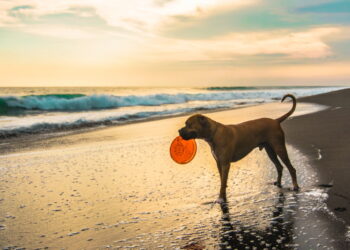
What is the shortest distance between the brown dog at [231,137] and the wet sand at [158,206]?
0.39m

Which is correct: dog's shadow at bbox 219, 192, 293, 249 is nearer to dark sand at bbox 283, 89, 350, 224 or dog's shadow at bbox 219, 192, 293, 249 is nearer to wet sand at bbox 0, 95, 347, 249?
wet sand at bbox 0, 95, 347, 249

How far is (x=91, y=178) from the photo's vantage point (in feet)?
21.2

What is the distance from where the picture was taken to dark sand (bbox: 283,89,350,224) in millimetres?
4695

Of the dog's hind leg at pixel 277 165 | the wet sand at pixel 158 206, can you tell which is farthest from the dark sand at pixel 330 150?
the dog's hind leg at pixel 277 165

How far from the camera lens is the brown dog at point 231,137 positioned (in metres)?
5.14

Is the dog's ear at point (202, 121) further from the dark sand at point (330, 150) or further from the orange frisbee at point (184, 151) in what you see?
the dark sand at point (330, 150)

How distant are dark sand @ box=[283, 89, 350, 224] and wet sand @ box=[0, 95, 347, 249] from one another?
0.16m

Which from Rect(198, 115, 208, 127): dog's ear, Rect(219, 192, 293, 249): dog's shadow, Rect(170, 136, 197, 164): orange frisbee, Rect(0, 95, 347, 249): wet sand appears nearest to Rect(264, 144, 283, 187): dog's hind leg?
Rect(0, 95, 347, 249): wet sand

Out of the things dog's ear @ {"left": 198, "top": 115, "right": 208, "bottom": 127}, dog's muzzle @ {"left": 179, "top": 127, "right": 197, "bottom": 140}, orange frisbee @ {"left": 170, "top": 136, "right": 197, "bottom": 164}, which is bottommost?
orange frisbee @ {"left": 170, "top": 136, "right": 197, "bottom": 164}

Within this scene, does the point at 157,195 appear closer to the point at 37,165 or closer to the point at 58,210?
the point at 58,210

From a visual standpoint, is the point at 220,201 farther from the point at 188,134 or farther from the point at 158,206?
the point at 188,134

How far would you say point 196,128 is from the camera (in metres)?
5.11

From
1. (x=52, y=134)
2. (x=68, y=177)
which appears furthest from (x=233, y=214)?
(x=52, y=134)

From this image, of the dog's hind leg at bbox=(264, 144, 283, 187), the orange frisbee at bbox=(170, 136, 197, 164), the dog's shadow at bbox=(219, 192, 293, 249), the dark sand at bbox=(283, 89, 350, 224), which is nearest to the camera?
the dog's shadow at bbox=(219, 192, 293, 249)
